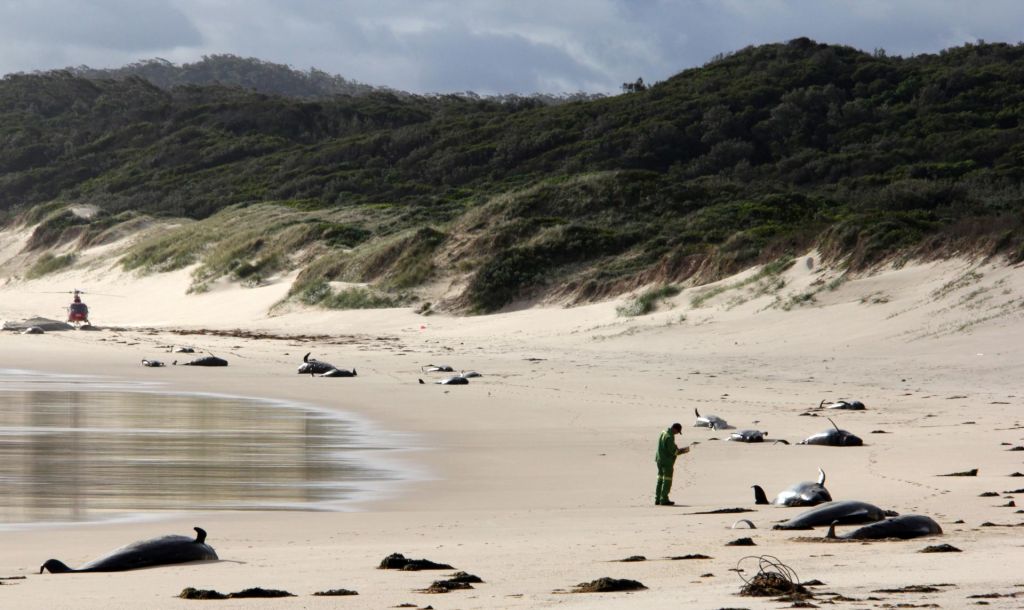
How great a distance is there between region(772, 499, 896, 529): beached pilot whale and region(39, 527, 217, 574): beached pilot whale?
Result: 12.6 ft

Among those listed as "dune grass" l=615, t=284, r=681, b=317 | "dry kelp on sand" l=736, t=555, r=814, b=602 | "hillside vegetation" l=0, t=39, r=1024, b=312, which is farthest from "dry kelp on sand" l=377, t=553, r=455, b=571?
"dune grass" l=615, t=284, r=681, b=317

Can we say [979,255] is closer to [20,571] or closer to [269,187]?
[20,571]

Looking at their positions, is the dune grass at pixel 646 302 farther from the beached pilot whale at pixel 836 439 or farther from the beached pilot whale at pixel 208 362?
the beached pilot whale at pixel 836 439

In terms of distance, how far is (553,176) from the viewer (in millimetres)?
61969

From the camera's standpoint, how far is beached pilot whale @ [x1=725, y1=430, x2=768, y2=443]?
15320mm

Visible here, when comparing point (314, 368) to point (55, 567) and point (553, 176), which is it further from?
point (553, 176)

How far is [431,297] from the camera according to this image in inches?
1507

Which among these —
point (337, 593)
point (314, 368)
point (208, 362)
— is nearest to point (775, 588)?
point (337, 593)

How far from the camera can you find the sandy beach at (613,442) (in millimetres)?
7543

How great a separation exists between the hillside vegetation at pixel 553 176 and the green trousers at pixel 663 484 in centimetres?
1726

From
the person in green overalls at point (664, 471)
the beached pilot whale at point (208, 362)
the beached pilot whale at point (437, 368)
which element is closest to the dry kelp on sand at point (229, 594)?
the person in green overalls at point (664, 471)

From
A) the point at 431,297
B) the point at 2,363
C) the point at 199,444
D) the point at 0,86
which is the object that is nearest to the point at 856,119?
the point at 431,297

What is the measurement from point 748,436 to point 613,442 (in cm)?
155

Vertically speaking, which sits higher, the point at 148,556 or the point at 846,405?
the point at 846,405
